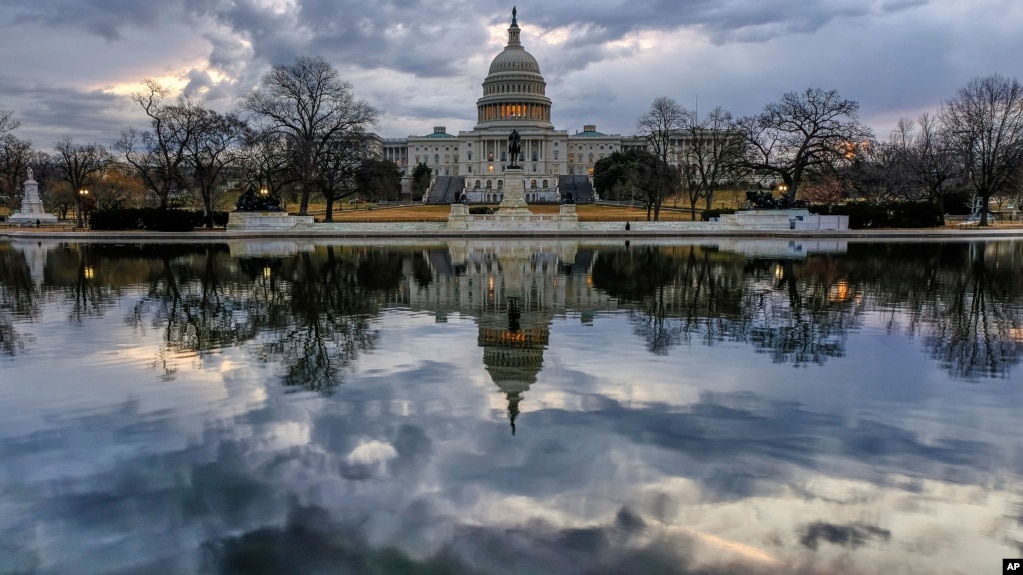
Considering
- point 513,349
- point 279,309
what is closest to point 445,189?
point 279,309

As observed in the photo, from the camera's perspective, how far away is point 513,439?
7.04 metres

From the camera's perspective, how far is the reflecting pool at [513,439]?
16.5 ft

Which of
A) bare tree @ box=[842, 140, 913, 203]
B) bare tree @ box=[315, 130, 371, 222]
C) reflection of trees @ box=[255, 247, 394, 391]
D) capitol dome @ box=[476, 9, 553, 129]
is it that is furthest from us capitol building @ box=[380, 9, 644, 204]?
reflection of trees @ box=[255, 247, 394, 391]

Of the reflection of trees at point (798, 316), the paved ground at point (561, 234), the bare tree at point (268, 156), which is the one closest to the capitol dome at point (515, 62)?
the bare tree at point (268, 156)

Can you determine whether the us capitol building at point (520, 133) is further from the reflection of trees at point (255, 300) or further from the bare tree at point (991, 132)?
the reflection of trees at point (255, 300)

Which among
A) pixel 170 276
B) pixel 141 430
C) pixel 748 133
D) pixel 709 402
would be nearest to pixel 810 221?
pixel 748 133

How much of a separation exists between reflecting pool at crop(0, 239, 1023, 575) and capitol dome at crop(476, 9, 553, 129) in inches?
5312

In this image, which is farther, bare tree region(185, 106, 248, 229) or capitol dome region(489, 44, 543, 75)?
capitol dome region(489, 44, 543, 75)

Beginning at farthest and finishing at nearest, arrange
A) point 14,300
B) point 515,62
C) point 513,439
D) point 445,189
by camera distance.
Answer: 1. point 515,62
2. point 445,189
3. point 14,300
4. point 513,439

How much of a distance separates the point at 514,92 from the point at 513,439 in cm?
14438

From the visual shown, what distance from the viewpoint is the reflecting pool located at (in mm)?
5016

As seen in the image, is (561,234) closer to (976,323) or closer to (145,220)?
(145,220)

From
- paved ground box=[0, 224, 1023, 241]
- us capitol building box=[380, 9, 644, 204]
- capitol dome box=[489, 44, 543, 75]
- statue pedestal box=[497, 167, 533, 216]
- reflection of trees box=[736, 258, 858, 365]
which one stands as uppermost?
capitol dome box=[489, 44, 543, 75]

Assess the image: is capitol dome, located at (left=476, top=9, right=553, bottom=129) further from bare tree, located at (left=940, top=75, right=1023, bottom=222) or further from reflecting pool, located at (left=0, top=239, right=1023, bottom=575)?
reflecting pool, located at (left=0, top=239, right=1023, bottom=575)
